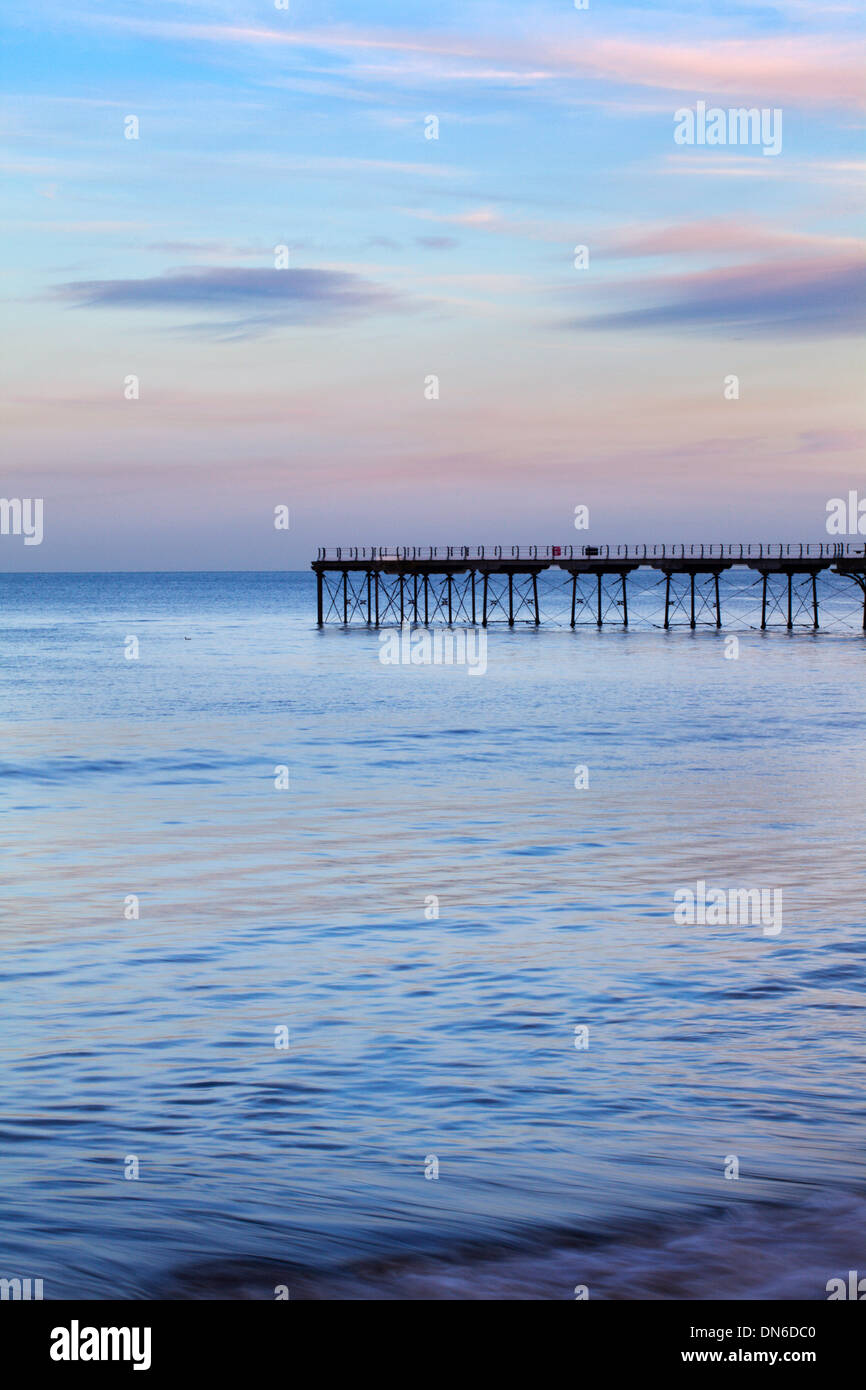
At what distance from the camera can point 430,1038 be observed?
1132cm

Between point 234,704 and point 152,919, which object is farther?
point 234,704

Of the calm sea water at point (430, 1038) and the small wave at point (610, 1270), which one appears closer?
the small wave at point (610, 1270)

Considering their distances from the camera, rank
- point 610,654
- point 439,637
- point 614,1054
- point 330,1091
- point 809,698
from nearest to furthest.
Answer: point 330,1091 → point 614,1054 → point 809,698 → point 610,654 → point 439,637

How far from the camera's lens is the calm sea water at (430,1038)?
776 centimetres

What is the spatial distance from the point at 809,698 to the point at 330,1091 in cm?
4104

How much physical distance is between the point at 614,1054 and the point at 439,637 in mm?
77778

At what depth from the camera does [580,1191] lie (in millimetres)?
8367

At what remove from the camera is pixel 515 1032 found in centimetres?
1145

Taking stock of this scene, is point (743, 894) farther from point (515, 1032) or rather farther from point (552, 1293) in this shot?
point (552, 1293)

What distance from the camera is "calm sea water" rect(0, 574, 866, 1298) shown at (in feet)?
25.5

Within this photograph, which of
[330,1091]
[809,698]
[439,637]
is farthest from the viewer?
[439,637]

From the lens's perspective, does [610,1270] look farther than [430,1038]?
No

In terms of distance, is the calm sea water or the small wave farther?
the calm sea water

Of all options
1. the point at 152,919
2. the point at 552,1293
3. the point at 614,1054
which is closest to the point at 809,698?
the point at 152,919
